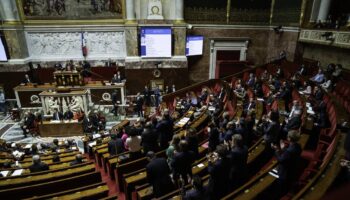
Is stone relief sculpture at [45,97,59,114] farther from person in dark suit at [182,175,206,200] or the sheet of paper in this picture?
person in dark suit at [182,175,206,200]

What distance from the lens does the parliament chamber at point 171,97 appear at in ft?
14.9

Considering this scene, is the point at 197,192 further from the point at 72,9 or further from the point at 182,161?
the point at 72,9

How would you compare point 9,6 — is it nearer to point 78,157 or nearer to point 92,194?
point 78,157

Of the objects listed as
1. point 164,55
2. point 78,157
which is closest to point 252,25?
point 164,55

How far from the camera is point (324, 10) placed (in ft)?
39.9

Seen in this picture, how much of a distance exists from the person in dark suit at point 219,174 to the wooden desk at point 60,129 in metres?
8.42

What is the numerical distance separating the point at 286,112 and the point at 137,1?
10.5m

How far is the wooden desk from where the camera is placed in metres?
10.7

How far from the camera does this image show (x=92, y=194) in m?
4.49

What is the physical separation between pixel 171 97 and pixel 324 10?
28.7 ft

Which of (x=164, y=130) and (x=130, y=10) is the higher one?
(x=130, y=10)

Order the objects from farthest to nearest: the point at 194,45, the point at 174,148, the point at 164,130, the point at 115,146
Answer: the point at 194,45
the point at 164,130
the point at 115,146
the point at 174,148

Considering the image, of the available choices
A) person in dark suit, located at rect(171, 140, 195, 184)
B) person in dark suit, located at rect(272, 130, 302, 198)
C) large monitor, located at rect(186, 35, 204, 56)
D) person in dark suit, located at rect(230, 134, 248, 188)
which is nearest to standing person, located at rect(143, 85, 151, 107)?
large monitor, located at rect(186, 35, 204, 56)

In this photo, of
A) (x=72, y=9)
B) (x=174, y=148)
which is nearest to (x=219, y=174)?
(x=174, y=148)
